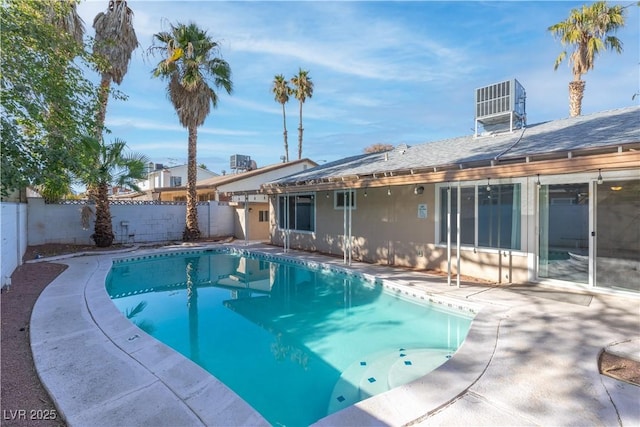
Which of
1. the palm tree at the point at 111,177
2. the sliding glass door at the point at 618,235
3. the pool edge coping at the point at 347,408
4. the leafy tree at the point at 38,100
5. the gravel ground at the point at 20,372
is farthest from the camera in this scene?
the palm tree at the point at 111,177

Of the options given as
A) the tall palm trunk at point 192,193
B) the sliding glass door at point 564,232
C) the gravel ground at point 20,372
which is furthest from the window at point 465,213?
the tall palm trunk at point 192,193

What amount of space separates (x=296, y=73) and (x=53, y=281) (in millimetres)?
26554

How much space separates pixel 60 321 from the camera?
5238 mm

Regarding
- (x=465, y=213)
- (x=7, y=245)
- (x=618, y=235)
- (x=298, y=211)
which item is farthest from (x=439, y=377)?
(x=298, y=211)

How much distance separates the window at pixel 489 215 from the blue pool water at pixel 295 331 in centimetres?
266

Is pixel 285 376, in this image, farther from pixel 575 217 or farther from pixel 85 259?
pixel 85 259

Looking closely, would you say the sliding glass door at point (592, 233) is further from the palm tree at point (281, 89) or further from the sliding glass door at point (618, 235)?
the palm tree at point (281, 89)

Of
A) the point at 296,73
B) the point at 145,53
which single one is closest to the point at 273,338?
the point at 145,53

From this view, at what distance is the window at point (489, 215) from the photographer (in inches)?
303

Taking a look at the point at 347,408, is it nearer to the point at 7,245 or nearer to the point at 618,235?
the point at 618,235

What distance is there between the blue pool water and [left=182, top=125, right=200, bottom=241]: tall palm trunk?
5.74m

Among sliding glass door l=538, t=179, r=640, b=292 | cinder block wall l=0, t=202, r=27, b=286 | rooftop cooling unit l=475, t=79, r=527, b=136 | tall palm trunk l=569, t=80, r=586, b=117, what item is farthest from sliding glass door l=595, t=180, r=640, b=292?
cinder block wall l=0, t=202, r=27, b=286

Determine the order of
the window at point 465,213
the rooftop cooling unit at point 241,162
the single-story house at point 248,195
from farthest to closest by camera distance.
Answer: the rooftop cooling unit at point 241,162, the single-story house at point 248,195, the window at point 465,213

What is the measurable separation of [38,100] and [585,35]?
1981 centimetres
